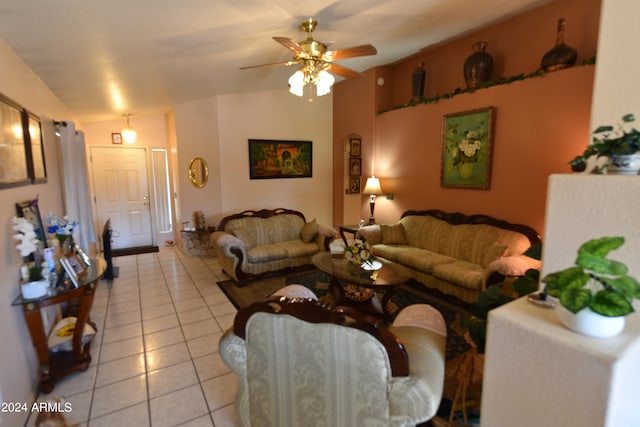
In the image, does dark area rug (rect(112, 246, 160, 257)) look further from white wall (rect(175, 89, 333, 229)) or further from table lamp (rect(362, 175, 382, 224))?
table lamp (rect(362, 175, 382, 224))

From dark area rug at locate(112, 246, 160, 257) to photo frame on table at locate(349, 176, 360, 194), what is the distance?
3931 millimetres

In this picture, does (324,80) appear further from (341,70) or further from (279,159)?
(279,159)

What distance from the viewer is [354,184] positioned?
20.6 ft

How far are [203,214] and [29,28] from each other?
3706 mm

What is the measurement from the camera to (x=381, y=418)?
4.03ft

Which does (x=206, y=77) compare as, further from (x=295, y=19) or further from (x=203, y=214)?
(x=203, y=214)

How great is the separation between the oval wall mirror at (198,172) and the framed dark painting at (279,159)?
0.80 metres

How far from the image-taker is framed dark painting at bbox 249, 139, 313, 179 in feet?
18.2

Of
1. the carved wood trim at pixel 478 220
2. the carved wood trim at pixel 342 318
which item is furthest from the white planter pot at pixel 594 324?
the carved wood trim at pixel 478 220

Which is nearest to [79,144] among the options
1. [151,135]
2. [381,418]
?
[151,135]

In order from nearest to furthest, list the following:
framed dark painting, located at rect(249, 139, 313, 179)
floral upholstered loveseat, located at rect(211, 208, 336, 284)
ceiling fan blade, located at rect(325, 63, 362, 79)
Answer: ceiling fan blade, located at rect(325, 63, 362, 79), floral upholstered loveseat, located at rect(211, 208, 336, 284), framed dark painting, located at rect(249, 139, 313, 179)

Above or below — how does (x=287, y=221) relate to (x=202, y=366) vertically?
above

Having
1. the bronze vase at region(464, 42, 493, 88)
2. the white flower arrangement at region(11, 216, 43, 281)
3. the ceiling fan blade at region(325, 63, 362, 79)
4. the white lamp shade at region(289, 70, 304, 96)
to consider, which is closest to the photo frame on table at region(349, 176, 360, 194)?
the bronze vase at region(464, 42, 493, 88)

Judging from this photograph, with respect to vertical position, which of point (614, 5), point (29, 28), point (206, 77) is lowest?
point (614, 5)
